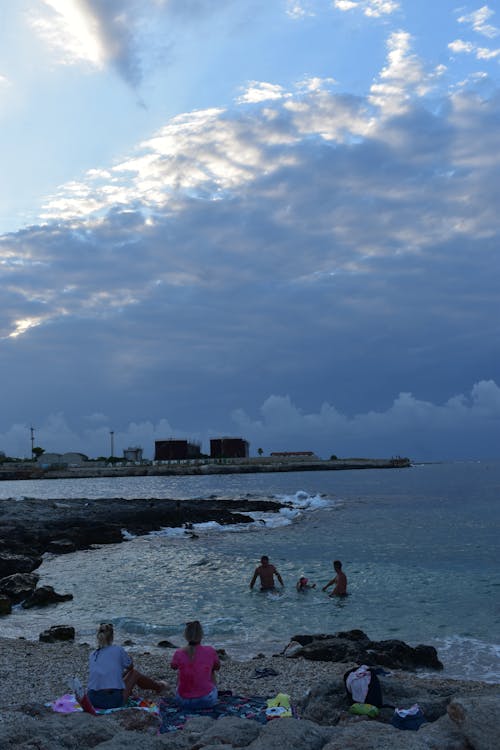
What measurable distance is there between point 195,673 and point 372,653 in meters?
5.34

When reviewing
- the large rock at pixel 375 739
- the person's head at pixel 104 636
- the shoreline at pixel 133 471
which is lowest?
the shoreline at pixel 133 471

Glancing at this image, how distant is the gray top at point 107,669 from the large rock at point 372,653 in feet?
17.3

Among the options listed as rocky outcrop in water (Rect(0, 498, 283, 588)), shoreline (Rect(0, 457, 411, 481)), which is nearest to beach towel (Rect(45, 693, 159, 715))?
rocky outcrop in water (Rect(0, 498, 283, 588))

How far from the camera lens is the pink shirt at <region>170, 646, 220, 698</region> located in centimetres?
936

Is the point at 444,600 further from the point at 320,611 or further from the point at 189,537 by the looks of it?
the point at 189,537

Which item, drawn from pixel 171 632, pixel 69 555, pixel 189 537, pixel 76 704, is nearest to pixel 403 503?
pixel 189 537

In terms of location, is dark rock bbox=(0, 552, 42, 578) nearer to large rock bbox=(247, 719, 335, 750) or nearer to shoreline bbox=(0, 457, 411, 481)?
large rock bbox=(247, 719, 335, 750)

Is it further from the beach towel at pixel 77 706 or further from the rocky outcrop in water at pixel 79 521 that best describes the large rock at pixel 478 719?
the rocky outcrop in water at pixel 79 521

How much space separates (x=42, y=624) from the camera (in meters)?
17.6

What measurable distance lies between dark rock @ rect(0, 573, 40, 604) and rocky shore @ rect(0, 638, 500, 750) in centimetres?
731

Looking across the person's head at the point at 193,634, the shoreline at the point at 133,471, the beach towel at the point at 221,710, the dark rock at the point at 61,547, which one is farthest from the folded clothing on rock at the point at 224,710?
the shoreline at the point at 133,471

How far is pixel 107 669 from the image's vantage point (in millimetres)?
9219

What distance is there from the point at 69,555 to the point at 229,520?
1673 cm

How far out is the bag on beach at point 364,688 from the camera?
8.70 metres
